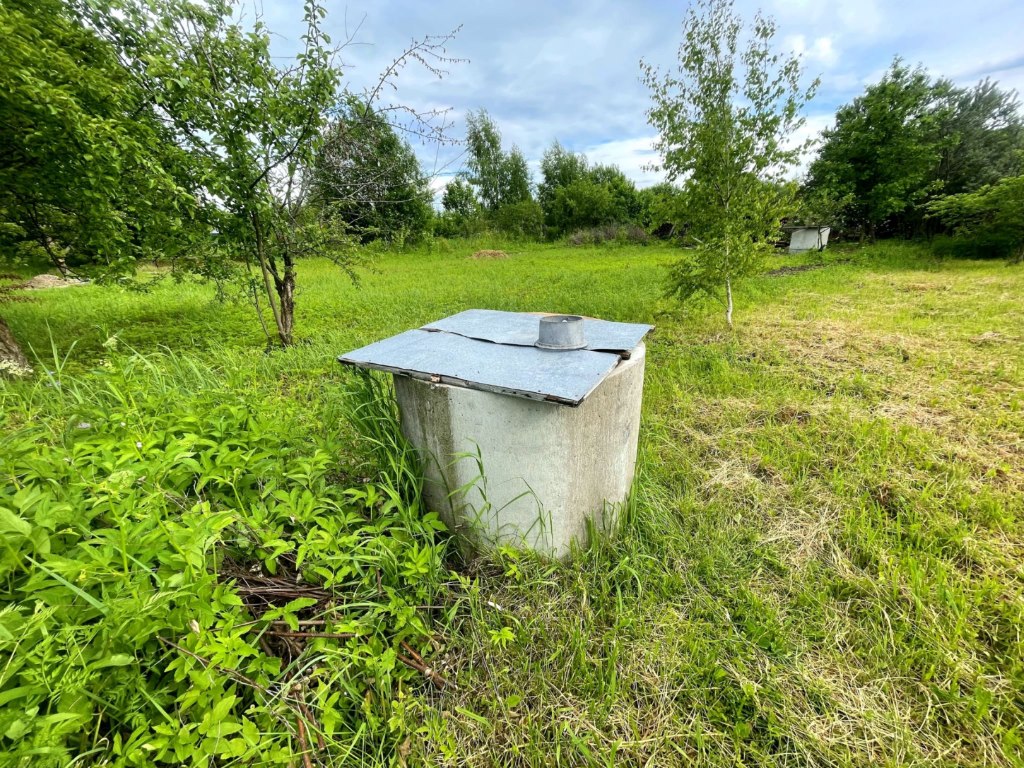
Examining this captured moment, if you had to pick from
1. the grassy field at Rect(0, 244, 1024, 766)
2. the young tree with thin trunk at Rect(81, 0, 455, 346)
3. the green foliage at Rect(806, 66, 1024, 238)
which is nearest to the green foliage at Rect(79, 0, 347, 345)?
the young tree with thin trunk at Rect(81, 0, 455, 346)

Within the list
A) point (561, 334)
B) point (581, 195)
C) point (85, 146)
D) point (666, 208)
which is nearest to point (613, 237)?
point (581, 195)

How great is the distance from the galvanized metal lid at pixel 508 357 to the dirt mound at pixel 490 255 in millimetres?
16370

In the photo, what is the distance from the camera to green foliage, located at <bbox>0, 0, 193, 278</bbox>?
2.83 metres

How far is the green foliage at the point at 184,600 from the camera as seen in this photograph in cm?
86

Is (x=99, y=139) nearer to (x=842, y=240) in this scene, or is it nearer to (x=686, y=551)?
(x=686, y=551)

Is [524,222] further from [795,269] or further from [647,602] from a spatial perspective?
[647,602]

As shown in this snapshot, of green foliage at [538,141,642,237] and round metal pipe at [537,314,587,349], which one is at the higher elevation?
green foliage at [538,141,642,237]

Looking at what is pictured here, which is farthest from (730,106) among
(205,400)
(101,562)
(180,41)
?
(101,562)

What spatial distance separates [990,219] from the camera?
9797mm

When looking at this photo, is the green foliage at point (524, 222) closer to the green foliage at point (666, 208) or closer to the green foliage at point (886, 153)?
the green foliage at point (886, 153)

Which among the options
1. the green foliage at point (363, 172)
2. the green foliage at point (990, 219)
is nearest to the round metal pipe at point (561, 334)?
the green foliage at point (363, 172)

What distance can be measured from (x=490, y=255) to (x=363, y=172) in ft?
45.3

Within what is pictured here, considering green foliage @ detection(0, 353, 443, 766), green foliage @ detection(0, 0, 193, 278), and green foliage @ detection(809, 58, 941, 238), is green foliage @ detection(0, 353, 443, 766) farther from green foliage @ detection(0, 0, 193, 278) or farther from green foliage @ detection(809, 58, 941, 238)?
green foliage @ detection(809, 58, 941, 238)

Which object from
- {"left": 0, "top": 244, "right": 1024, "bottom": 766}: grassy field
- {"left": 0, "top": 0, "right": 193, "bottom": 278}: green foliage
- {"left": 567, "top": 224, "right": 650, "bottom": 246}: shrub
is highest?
{"left": 0, "top": 0, "right": 193, "bottom": 278}: green foliage
